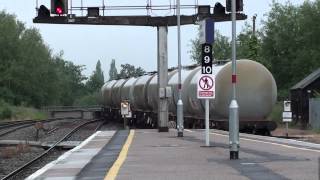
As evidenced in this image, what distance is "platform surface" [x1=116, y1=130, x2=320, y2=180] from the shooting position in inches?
491

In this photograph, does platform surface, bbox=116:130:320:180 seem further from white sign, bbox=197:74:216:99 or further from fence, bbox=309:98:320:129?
fence, bbox=309:98:320:129

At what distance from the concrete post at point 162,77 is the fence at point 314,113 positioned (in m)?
11.2

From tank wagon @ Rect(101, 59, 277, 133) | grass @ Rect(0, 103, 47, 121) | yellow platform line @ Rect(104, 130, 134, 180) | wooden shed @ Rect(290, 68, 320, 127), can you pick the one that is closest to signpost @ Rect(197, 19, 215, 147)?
yellow platform line @ Rect(104, 130, 134, 180)

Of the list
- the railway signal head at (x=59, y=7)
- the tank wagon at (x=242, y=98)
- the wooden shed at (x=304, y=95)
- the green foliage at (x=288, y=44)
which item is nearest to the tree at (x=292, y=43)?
the green foliage at (x=288, y=44)

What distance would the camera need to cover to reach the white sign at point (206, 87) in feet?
63.2

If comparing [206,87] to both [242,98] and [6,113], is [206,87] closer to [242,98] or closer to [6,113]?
[242,98]

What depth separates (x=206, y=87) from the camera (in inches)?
762

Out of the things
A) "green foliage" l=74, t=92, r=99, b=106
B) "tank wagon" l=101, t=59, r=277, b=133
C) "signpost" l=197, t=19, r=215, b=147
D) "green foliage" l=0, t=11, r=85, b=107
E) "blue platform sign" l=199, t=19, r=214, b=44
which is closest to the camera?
"blue platform sign" l=199, t=19, r=214, b=44

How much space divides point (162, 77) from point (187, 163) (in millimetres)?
16422

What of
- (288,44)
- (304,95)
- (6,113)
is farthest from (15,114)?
(304,95)

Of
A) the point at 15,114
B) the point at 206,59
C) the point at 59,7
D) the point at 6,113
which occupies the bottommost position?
the point at 15,114

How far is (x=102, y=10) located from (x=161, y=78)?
13.6ft

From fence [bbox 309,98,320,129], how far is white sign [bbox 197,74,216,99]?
2018 centimetres

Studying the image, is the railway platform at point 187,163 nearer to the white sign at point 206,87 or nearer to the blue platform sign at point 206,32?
the white sign at point 206,87
